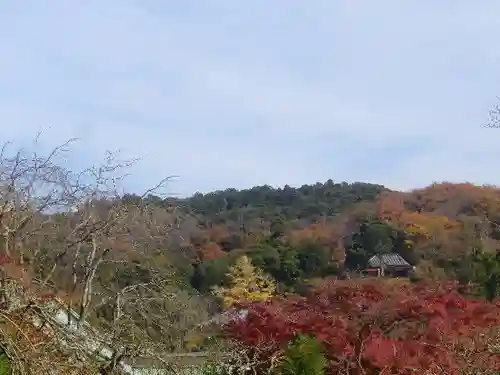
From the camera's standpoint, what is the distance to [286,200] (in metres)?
53.4

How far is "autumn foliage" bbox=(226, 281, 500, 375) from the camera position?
6500mm

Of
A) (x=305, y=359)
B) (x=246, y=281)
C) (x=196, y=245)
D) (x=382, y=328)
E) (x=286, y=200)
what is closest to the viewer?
(x=305, y=359)

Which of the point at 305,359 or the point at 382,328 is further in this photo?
the point at 382,328

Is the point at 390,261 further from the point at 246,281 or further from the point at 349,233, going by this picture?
the point at 246,281

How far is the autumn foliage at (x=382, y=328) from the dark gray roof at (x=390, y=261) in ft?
72.8

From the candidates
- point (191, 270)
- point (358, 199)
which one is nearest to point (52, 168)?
point (191, 270)

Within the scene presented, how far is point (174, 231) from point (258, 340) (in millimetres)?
2228

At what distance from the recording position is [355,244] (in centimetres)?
3275

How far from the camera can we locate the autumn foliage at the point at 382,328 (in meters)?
6.50

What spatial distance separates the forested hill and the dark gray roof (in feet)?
35.9

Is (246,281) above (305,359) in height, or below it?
below

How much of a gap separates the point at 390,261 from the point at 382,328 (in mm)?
23769

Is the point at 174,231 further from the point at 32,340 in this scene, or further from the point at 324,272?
the point at 324,272

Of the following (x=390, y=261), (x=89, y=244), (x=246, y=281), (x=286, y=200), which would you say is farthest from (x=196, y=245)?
(x=286, y=200)
